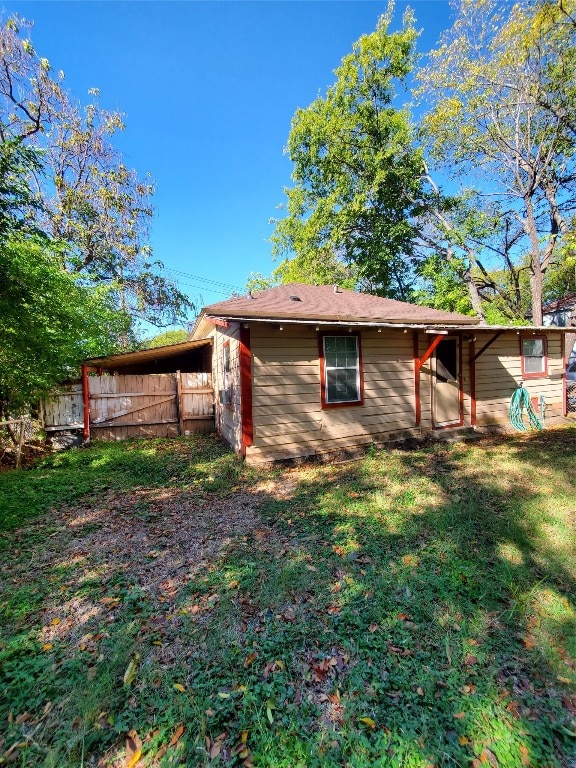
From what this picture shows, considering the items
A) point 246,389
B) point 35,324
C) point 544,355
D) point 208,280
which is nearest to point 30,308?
point 35,324

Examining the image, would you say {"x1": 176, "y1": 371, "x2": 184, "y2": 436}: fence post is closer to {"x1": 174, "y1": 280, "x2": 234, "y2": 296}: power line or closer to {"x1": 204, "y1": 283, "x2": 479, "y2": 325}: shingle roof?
{"x1": 204, "y1": 283, "x2": 479, "y2": 325}: shingle roof

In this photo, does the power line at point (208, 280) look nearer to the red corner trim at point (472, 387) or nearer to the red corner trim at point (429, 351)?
the red corner trim at point (429, 351)

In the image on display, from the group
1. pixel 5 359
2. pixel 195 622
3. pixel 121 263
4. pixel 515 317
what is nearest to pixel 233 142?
pixel 121 263

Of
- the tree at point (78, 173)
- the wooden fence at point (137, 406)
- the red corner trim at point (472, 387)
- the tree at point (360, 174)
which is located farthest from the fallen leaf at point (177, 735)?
the tree at point (360, 174)

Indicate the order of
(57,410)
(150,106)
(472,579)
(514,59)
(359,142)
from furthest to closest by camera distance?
(359,142)
(514,59)
(150,106)
(57,410)
(472,579)

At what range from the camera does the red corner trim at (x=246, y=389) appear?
5.80 meters

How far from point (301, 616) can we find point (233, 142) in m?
14.0

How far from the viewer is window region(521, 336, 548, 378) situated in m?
9.52

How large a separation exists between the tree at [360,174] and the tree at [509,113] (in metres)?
1.66

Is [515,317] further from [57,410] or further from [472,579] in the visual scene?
[57,410]

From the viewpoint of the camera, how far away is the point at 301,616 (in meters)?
2.51

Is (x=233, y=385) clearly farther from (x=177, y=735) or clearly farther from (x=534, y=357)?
(x=534, y=357)

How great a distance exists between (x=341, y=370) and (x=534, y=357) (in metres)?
6.90

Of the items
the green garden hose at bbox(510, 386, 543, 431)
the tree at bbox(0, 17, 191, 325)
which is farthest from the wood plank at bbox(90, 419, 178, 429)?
the green garden hose at bbox(510, 386, 543, 431)
